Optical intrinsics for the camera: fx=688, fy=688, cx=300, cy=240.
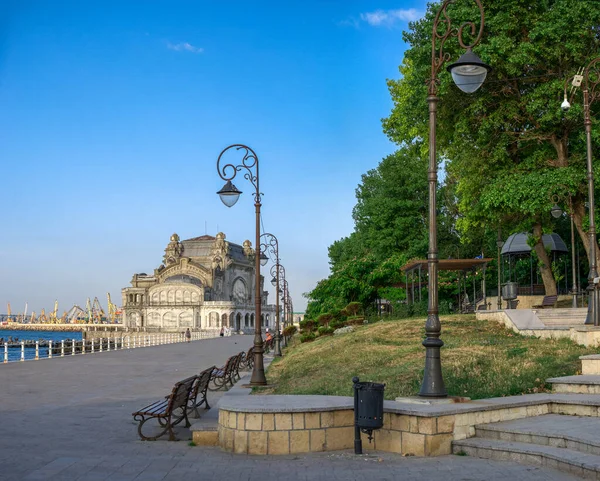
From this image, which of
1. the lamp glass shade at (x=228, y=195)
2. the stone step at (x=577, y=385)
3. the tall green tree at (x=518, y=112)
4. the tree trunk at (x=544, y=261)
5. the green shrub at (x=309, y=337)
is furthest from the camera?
the green shrub at (x=309, y=337)

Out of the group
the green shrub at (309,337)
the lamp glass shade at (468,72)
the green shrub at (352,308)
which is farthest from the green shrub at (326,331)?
the lamp glass shade at (468,72)

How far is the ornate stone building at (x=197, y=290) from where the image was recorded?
480ft

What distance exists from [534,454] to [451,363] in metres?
7.32

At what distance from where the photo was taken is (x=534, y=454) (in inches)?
330

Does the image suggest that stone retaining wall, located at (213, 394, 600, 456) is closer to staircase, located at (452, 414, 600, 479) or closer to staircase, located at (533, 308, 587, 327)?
staircase, located at (452, 414, 600, 479)

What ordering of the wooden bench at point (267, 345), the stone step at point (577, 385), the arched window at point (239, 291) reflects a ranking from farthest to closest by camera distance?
1. the arched window at point (239, 291)
2. the wooden bench at point (267, 345)
3. the stone step at point (577, 385)

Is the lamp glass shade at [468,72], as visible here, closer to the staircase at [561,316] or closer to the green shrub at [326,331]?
the staircase at [561,316]

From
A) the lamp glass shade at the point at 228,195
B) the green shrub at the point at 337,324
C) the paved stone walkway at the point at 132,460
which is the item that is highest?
the lamp glass shade at the point at 228,195

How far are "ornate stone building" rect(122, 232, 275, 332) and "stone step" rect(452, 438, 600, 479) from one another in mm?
129794

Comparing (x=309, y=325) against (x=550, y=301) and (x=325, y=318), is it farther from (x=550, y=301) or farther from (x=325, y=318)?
(x=550, y=301)

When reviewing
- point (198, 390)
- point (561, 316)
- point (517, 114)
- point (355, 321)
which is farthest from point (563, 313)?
point (198, 390)

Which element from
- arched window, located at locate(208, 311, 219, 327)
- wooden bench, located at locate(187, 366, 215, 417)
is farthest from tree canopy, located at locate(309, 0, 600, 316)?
arched window, located at locate(208, 311, 219, 327)

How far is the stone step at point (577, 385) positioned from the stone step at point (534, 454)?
2.93 meters

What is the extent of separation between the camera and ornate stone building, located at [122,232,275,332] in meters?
146
